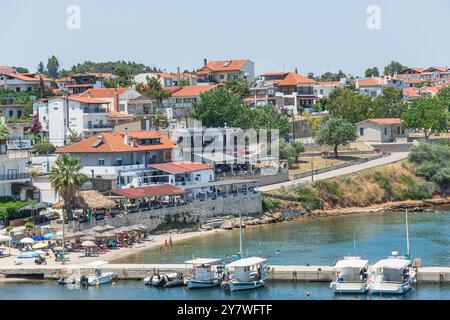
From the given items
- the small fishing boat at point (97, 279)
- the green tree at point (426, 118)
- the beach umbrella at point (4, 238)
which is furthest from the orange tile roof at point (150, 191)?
the green tree at point (426, 118)

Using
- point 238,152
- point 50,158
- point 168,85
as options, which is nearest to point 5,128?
point 50,158

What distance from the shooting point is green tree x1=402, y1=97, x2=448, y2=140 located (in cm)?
10619

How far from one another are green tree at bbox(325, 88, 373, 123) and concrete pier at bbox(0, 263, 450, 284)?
62.3 meters

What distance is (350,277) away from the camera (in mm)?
48250

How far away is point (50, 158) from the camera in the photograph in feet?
275

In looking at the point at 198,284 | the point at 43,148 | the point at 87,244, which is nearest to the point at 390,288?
the point at 198,284

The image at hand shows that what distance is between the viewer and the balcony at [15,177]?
68.6 metres

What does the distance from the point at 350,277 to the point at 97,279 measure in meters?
13.0

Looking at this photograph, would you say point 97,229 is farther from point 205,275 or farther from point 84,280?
point 205,275

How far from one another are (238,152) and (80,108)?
17.5m

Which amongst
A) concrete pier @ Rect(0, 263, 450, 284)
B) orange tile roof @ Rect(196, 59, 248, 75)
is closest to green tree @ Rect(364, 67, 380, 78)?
orange tile roof @ Rect(196, 59, 248, 75)

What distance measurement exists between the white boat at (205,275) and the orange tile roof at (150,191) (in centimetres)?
1752

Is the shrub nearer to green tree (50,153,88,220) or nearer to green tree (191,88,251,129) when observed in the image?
green tree (50,153,88,220)
